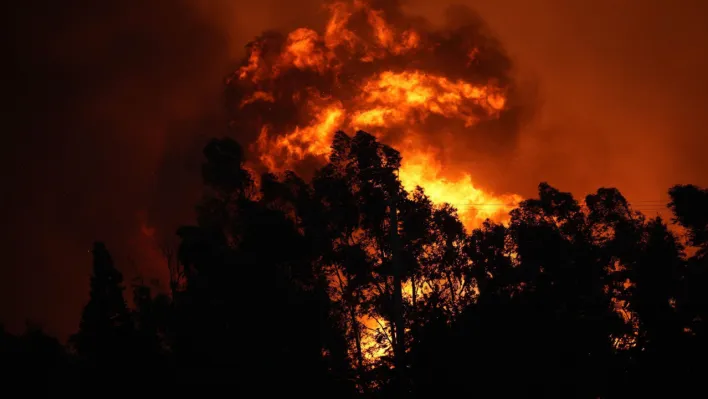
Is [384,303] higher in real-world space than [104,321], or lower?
higher

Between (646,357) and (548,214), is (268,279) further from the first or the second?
(548,214)

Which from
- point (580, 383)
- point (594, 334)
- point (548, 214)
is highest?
point (548, 214)

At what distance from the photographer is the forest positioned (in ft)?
75.4

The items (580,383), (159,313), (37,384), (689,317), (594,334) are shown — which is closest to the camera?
(580,383)

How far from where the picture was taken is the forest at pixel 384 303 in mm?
22984

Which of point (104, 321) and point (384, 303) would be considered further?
point (384, 303)

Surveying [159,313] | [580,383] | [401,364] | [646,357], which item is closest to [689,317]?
[646,357]

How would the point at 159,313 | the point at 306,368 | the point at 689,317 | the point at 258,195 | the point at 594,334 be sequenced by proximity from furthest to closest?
the point at 258,195
the point at 159,313
the point at 689,317
the point at 594,334
the point at 306,368

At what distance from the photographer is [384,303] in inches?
1679

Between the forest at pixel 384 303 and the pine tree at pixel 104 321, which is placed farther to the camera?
the pine tree at pixel 104 321

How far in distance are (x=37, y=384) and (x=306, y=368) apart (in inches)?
666

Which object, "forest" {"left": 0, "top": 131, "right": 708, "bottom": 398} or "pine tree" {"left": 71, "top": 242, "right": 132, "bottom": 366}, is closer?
"forest" {"left": 0, "top": 131, "right": 708, "bottom": 398}

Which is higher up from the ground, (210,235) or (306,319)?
(210,235)

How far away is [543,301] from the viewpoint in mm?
25328
